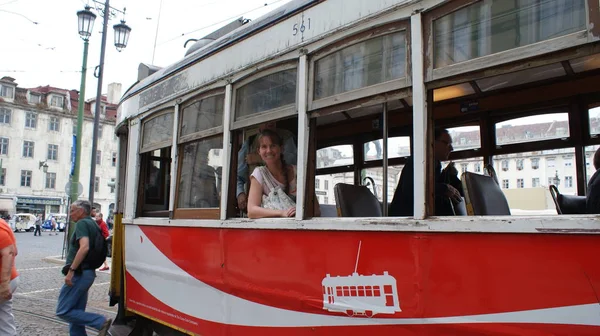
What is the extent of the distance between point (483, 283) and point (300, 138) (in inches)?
51.3

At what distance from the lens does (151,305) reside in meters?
4.36

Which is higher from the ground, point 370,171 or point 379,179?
point 370,171

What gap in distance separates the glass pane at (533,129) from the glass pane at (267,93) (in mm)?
2031

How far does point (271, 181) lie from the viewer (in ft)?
11.2

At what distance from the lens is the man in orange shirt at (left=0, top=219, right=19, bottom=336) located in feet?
12.8

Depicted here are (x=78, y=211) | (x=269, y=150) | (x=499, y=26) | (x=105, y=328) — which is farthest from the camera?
(x=78, y=211)

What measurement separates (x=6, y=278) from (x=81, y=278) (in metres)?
0.93

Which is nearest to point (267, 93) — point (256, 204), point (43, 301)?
point (256, 204)

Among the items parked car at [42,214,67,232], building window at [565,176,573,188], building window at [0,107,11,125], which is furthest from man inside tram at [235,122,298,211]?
building window at [0,107,11,125]

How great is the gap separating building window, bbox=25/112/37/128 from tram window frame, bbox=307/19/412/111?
143 ft

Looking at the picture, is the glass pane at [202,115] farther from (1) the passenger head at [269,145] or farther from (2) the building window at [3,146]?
(2) the building window at [3,146]

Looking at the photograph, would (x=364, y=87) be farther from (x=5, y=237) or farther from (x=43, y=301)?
(x=43, y=301)

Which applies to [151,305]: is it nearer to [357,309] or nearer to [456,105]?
[357,309]

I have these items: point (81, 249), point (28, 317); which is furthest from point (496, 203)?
point (28, 317)
